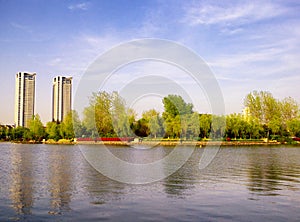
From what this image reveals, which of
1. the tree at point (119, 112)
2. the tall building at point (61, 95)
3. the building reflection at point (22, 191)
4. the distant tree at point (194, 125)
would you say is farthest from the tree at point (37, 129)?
the tall building at point (61, 95)

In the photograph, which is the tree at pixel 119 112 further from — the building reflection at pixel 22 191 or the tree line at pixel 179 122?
the building reflection at pixel 22 191

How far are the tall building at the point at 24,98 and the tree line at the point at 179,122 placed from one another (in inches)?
2951

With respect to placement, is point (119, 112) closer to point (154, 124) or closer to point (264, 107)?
point (154, 124)

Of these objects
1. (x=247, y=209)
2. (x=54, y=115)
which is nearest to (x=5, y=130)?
(x=54, y=115)

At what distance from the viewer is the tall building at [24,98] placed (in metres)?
141

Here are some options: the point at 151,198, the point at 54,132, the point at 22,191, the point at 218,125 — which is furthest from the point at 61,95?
the point at 151,198

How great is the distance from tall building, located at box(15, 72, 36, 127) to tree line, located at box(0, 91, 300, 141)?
7495 cm

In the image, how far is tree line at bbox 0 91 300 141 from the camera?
58.1 m

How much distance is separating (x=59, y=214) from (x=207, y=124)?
164 ft

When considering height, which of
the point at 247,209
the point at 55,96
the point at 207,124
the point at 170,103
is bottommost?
the point at 247,209

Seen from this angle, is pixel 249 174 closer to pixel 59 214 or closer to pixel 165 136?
pixel 59 214

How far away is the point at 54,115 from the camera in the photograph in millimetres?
145750

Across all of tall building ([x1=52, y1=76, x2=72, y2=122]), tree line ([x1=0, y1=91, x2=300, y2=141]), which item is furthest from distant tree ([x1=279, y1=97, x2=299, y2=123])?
tall building ([x1=52, y1=76, x2=72, y2=122])

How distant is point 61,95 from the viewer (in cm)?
14288
